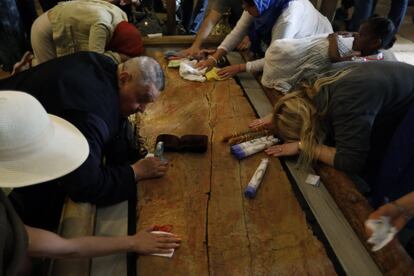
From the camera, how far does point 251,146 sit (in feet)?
5.33

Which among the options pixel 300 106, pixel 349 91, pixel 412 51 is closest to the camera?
pixel 349 91

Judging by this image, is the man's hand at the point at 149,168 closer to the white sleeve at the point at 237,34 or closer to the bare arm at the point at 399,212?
the bare arm at the point at 399,212

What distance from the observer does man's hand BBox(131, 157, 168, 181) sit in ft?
4.63

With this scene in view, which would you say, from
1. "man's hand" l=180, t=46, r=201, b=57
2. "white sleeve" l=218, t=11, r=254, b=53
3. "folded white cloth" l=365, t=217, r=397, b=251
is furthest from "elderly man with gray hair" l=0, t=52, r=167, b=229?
"white sleeve" l=218, t=11, r=254, b=53

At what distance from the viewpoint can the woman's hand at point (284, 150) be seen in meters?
1.57

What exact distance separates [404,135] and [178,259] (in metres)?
1.05

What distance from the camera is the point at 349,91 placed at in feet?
4.56

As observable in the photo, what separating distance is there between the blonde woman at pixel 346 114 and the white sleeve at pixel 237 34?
110 cm

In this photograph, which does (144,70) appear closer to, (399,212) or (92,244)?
(92,244)

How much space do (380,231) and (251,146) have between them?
721 millimetres

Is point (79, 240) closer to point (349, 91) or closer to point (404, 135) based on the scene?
point (349, 91)

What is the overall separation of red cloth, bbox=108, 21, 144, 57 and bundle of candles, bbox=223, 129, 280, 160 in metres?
1.21

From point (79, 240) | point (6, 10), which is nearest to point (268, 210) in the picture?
point (79, 240)

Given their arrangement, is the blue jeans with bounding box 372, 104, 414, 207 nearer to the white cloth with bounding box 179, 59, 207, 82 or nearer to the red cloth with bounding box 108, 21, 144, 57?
the white cloth with bounding box 179, 59, 207, 82
